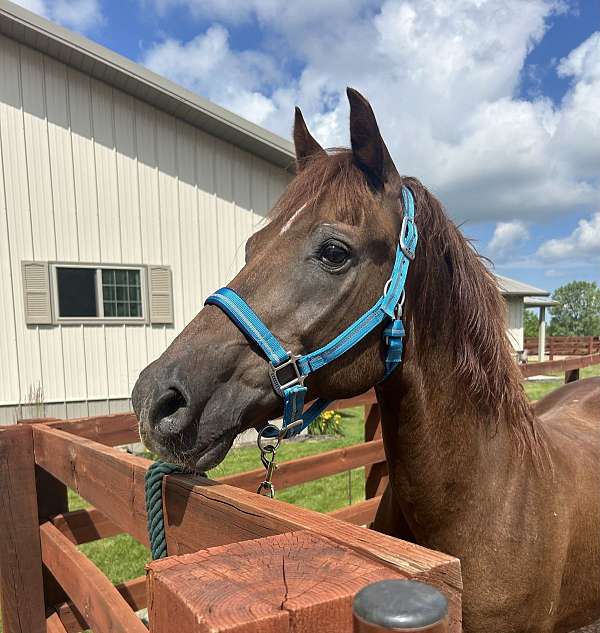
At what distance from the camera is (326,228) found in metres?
1.65

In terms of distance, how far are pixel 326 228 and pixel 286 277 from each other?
21 centimetres

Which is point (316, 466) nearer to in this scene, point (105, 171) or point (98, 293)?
point (98, 293)

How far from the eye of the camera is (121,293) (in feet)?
24.6

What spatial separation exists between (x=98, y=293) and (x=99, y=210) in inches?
47.3

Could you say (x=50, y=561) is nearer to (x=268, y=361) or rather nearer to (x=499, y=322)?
(x=268, y=361)

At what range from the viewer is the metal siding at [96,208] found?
681 centimetres

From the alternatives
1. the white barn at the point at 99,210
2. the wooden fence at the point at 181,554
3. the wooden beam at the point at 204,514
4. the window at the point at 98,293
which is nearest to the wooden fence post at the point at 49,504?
the wooden fence at the point at 181,554

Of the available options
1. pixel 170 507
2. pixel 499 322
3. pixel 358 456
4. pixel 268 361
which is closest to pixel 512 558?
pixel 499 322

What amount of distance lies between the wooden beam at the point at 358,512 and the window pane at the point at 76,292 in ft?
17.0

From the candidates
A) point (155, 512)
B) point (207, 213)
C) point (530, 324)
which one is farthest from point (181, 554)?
point (530, 324)

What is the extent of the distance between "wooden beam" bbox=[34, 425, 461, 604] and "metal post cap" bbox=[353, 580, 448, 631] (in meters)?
0.15

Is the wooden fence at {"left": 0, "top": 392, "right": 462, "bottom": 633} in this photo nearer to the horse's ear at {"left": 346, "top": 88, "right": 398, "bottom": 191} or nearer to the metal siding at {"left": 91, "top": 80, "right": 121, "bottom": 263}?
the horse's ear at {"left": 346, "top": 88, "right": 398, "bottom": 191}

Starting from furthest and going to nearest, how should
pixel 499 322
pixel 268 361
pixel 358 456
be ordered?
pixel 358 456
pixel 499 322
pixel 268 361

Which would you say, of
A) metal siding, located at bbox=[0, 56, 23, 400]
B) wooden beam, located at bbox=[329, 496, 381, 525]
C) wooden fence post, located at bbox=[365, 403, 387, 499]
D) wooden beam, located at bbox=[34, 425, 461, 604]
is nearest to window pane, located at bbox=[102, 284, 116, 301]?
metal siding, located at bbox=[0, 56, 23, 400]
